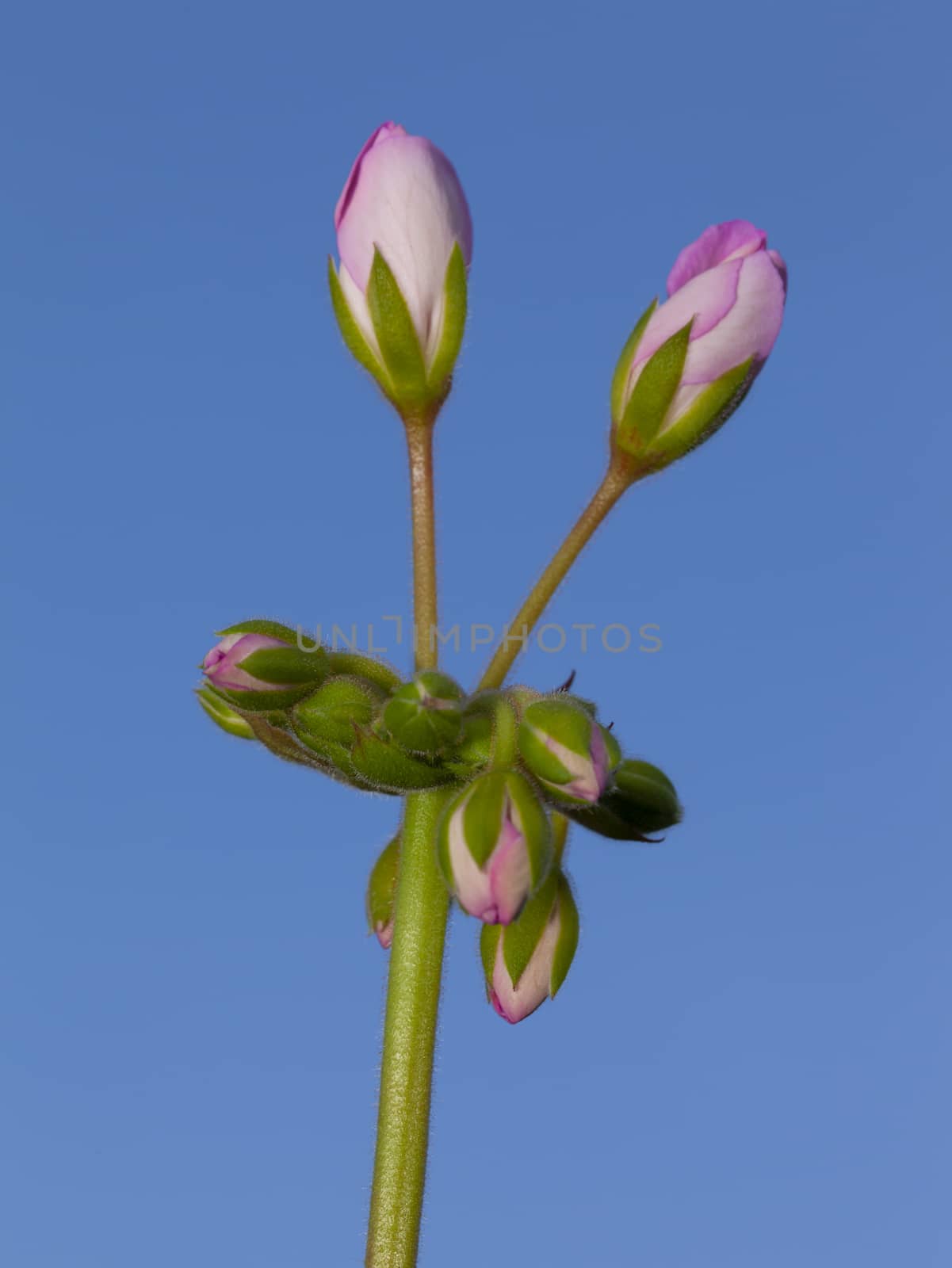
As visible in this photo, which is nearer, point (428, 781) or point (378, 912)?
point (428, 781)

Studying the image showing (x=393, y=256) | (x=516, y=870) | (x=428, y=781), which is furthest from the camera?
(x=393, y=256)

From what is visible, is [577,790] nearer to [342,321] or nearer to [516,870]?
[516,870]

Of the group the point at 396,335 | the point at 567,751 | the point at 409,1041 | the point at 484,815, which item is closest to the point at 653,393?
the point at 396,335

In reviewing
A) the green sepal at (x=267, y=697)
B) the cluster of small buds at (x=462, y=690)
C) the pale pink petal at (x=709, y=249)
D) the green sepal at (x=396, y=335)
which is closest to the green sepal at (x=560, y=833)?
the cluster of small buds at (x=462, y=690)

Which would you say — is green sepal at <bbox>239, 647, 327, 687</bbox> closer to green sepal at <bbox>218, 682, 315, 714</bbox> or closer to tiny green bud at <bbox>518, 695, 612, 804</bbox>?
green sepal at <bbox>218, 682, 315, 714</bbox>

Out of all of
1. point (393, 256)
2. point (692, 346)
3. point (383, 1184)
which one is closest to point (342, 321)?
point (393, 256)

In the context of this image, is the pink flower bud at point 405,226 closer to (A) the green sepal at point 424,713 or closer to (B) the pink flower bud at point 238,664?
(B) the pink flower bud at point 238,664

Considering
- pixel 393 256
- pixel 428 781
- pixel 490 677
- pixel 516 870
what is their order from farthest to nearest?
pixel 393 256
pixel 490 677
pixel 428 781
pixel 516 870
